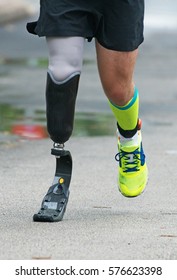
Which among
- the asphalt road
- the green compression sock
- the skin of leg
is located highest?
the skin of leg

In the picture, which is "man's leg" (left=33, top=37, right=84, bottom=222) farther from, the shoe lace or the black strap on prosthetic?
the shoe lace

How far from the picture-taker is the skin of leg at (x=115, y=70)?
590cm

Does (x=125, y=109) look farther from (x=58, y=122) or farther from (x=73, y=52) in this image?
(x=73, y=52)

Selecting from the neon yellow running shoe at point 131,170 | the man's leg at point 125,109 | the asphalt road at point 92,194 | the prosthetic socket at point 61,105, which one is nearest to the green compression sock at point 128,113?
the man's leg at point 125,109

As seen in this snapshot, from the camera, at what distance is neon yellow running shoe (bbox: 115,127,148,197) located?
250 inches

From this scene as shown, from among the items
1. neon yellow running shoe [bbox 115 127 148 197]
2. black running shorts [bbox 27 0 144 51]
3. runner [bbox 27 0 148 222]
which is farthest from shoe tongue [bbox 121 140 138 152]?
black running shorts [bbox 27 0 144 51]

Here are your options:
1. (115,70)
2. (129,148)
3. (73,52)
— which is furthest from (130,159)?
(73,52)

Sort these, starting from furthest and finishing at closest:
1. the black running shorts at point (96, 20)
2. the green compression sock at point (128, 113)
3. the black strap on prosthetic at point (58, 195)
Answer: the green compression sock at point (128, 113)
the black strap on prosthetic at point (58, 195)
the black running shorts at point (96, 20)

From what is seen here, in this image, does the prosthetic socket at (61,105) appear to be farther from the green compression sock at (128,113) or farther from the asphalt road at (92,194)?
the asphalt road at (92,194)

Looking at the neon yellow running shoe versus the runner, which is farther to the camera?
the neon yellow running shoe

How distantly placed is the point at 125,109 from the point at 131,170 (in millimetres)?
386

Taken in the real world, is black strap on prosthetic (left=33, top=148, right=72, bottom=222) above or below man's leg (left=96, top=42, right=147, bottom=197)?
below

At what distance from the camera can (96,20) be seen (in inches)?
230
